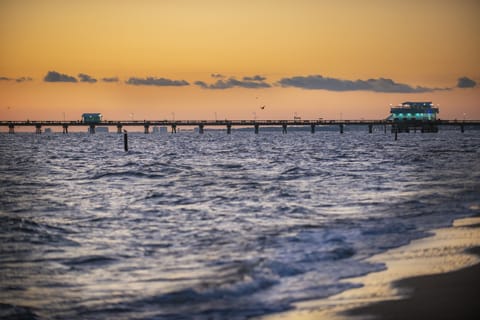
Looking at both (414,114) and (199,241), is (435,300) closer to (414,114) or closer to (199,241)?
(199,241)

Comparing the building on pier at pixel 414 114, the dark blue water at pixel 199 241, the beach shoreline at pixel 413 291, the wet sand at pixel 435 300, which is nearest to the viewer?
the wet sand at pixel 435 300

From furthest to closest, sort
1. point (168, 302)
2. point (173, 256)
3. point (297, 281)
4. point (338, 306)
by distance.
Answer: point (173, 256) < point (297, 281) < point (168, 302) < point (338, 306)

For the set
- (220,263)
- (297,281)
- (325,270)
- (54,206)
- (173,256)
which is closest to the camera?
(297,281)

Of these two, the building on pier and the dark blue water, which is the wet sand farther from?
the building on pier

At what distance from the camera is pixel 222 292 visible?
892 cm

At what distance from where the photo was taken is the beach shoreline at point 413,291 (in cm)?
736

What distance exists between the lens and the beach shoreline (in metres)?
7.36

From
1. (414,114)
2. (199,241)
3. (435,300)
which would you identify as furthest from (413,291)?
(414,114)

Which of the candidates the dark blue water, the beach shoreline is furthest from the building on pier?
the beach shoreline

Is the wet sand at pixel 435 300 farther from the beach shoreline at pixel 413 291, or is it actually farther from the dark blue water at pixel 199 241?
the dark blue water at pixel 199 241

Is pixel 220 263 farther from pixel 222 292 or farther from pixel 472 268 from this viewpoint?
pixel 472 268

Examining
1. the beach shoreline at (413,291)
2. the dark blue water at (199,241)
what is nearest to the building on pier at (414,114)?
the dark blue water at (199,241)

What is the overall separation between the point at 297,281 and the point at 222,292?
1323mm

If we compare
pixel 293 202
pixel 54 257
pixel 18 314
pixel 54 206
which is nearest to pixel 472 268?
pixel 18 314
